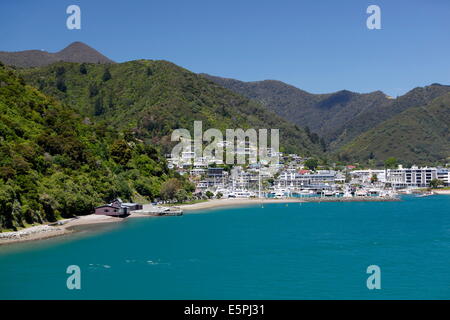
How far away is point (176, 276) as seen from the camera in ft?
93.3

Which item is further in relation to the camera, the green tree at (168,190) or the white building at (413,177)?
the white building at (413,177)

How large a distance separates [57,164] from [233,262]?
3105 centimetres

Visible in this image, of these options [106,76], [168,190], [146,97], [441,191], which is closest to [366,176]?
[441,191]

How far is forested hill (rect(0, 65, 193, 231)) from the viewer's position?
44.6 meters

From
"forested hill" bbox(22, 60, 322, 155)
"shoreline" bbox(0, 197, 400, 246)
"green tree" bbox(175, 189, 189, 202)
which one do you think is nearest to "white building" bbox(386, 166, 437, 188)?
"forested hill" bbox(22, 60, 322, 155)

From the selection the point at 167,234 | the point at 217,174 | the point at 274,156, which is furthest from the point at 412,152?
the point at 167,234

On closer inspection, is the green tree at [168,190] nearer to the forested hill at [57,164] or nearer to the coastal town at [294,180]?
the forested hill at [57,164]

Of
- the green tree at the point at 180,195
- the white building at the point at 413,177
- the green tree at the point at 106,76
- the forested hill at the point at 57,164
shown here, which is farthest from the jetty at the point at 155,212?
the green tree at the point at 106,76

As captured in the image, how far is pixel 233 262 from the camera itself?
32719 millimetres

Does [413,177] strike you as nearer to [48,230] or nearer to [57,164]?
[57,164]

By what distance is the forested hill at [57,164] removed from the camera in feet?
146

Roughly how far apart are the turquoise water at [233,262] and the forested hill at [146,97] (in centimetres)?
8129
